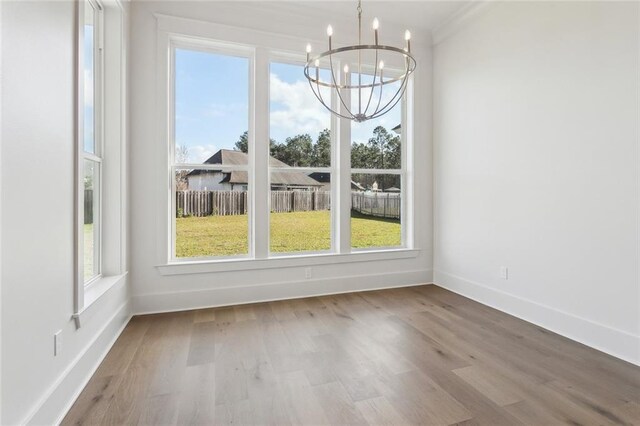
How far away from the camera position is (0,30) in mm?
1235

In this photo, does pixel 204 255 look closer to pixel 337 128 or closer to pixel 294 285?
pixel 294 285

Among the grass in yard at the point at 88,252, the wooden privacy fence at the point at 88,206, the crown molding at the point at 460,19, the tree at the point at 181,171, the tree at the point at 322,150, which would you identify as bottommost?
the grass in yard at the point at 88,252

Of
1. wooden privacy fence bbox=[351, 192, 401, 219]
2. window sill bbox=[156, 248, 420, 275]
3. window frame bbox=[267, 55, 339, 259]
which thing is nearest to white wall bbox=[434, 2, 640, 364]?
wooden privacy fence bbox=[351, 192, 401, 219]

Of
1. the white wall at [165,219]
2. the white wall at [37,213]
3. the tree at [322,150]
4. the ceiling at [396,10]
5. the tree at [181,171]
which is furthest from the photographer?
the tree at [322,150]

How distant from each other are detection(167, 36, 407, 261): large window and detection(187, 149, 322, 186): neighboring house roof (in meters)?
0.01

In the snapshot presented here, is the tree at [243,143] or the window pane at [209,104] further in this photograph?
the tree at [243,143]

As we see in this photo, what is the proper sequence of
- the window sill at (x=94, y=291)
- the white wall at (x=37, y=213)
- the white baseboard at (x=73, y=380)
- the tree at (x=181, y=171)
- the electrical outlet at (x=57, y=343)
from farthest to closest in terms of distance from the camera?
1. the tree at (x=181, y=171)
2. the window sill at (x=94, y=291)
3. the electrical outlet at (x=57, y=343)
4. the white baseboard at (x=73, y=380)
5. the white wall at (x=37, y=213)

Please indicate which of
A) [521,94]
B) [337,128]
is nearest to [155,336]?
[337,128]

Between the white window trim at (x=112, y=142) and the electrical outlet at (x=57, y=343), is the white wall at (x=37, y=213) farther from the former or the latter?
the white window trim at (x=112, y=142)

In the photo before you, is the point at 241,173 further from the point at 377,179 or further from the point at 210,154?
the point at 377,179

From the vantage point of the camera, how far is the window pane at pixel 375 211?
159 inches

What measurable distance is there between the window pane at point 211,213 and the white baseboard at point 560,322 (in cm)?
257

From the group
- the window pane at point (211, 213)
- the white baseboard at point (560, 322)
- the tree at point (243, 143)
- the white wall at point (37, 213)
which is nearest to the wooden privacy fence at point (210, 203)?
the window pane at point (211, 213)

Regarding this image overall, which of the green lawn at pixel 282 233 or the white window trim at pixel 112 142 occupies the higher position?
the white window trim at pixel 112 142
